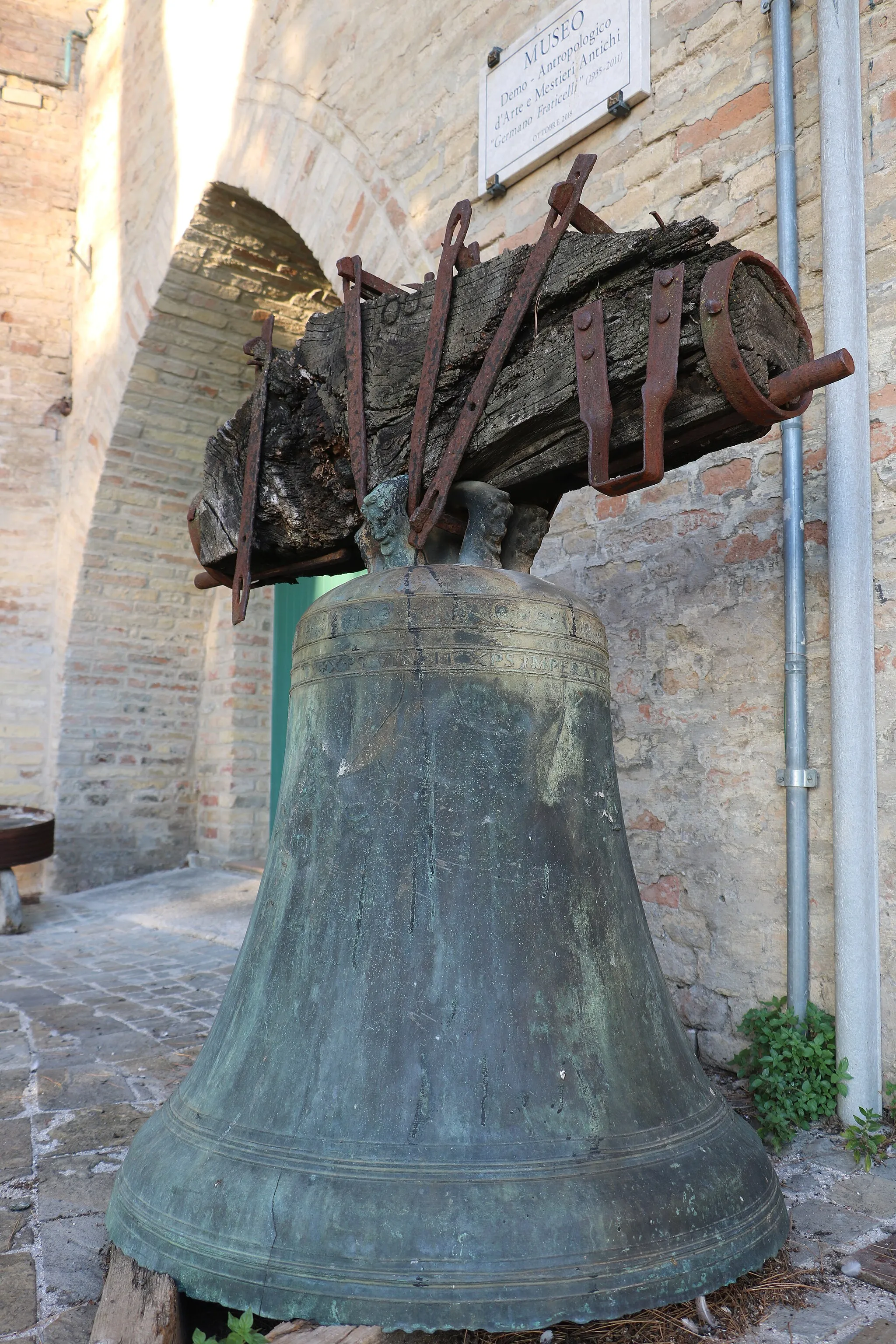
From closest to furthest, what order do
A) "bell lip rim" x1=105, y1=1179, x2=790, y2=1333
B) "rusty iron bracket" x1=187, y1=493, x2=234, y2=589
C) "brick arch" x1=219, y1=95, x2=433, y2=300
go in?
"bell lip rim" x1=105, y1=1179, x2=790, y2=1333
"rusty iron bracket" x1=187, y1=493, x2=234, y2=589
"brick arch" x1=219, y1=95, x2=433, y2=300

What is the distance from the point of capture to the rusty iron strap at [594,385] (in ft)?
5.29

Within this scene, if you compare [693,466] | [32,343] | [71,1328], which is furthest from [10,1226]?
[32,343]

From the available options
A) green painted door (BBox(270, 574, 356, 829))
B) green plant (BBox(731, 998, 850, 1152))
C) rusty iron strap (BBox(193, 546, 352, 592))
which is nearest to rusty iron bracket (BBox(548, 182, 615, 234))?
rusty iron strap (BBox(193, 546, 352, 592))

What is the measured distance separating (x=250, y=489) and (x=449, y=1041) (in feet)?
3.95

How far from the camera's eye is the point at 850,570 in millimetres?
2516

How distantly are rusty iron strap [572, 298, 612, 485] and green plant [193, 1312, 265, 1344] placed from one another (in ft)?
4.43

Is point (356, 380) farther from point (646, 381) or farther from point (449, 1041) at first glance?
point (449, 1041)

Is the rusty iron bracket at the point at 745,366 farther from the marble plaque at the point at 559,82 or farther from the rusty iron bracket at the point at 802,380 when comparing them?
the marble plaque at the point at 559,82

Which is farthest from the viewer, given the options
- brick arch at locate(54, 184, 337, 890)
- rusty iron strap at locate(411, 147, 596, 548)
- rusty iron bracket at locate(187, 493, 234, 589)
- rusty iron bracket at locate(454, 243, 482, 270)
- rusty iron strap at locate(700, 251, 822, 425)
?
brick arch at locate(54, 184, 337, 890)

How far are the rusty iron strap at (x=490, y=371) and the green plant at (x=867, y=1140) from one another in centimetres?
164

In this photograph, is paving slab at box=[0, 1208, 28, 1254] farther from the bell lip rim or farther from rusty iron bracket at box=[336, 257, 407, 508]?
rusty iron bracket at box=[336, 257, 407, 508]

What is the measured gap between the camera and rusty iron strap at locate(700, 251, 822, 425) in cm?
148

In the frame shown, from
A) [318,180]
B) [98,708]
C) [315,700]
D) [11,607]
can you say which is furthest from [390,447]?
[11,607]

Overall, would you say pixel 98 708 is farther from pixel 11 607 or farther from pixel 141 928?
pixel 141 928
